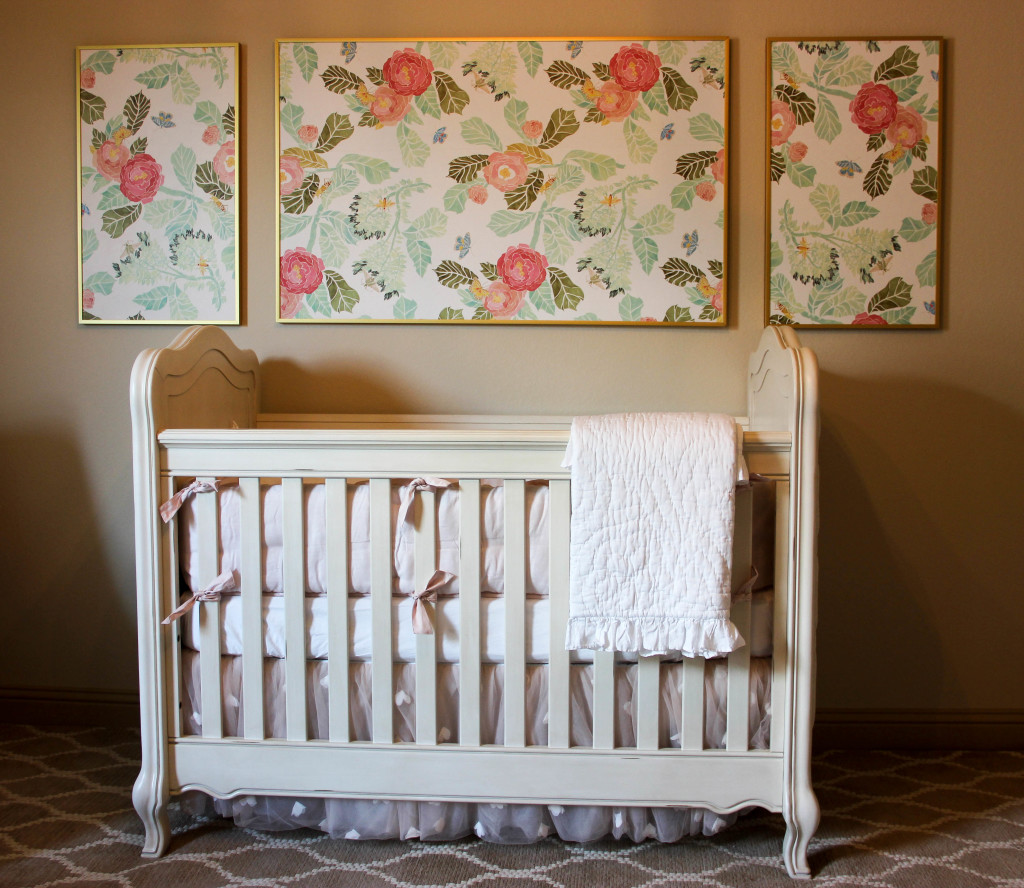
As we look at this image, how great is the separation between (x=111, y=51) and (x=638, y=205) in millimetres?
1406

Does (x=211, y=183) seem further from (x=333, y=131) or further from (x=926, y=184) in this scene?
(x=926, y=184)

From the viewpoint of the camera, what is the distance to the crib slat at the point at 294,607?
1360mm

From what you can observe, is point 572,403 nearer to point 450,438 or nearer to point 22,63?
point 450,438

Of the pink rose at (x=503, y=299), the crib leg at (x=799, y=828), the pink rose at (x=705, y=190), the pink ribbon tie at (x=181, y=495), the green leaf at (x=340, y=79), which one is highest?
the green leaf at (x=340, y=79)

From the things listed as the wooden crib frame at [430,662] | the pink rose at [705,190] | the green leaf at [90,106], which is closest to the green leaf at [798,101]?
the pink rose at [705,190]

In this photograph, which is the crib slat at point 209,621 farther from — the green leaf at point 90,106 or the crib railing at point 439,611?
the green leaf at point 90,106

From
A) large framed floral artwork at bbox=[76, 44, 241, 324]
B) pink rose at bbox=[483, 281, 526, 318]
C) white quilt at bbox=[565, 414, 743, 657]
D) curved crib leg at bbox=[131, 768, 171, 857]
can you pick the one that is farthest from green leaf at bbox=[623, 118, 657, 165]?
curved crib leg at bbox=[131, 768, 171, 857]

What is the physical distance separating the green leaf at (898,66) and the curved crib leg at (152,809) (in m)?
2.24

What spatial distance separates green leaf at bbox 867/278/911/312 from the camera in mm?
1874

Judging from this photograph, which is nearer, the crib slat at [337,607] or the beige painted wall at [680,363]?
the crib slat at [337,607]

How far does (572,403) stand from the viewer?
1.95 meters

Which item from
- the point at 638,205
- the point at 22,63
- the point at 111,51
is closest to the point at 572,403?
the point at 638,205

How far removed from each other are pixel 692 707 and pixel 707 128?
1.37 meters

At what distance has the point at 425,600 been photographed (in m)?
1.35
